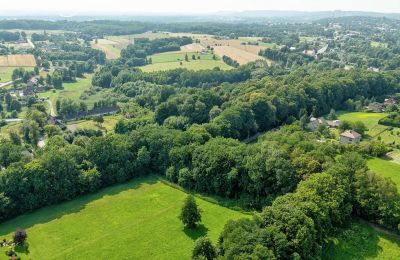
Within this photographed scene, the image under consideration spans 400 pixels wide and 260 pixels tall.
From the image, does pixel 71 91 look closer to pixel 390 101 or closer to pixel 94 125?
pixel 94 125

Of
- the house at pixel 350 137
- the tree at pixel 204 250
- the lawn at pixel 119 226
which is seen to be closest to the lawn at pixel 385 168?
the house at pixel 350 137

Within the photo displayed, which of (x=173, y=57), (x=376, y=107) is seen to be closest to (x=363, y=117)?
(x=376, y=107)

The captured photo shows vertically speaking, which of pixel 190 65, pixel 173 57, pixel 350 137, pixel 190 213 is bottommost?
pixel 190 213

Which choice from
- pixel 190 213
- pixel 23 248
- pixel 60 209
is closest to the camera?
pixel 23 248

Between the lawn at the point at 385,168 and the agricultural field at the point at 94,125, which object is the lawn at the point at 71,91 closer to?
the agricultural field at the point at 94,125

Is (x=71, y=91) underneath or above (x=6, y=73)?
underneath

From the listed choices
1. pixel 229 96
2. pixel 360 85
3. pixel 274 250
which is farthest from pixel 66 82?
pixel 274 250

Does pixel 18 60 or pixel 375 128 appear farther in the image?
pixel 18 60
